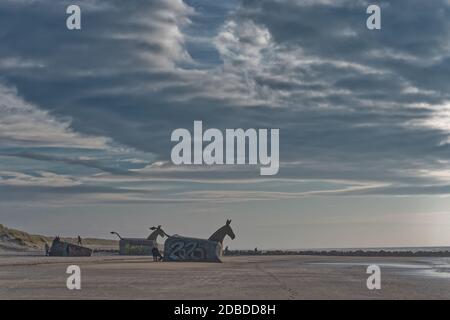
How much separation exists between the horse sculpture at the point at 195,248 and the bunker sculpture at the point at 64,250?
29465 millimetres

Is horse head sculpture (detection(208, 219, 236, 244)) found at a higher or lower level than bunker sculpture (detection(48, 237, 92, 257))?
higher

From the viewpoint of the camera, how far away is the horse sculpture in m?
59.2

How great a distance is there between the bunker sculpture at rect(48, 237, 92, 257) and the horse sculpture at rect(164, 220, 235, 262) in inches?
1160

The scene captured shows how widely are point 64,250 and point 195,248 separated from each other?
109ft

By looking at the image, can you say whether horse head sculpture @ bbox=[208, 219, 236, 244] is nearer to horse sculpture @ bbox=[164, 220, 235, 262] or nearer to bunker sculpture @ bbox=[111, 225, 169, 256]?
→ horse sculpture @ bbox=[164, 220, 235, 262]

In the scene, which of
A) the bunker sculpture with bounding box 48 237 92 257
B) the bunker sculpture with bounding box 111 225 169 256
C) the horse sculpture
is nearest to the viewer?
the horse sculpture

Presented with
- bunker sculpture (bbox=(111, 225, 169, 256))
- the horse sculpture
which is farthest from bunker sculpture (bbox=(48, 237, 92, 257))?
the horse sculpture

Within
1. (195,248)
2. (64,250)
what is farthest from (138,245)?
(195,248)

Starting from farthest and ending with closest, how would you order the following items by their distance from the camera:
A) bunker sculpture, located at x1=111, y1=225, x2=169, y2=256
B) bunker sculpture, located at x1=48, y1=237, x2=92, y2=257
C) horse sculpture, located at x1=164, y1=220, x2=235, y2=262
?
bunker sculpture, located at x1=111, y1=225, x2=169, y2=256, bunker sculpture, located at x1=48, y1=237, x2=92, y2=257, horse sculpture, located at x1=164, y1=220, x2=235, y2=262

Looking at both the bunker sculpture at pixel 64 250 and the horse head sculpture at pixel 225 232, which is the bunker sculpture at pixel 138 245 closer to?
the bunker sculpture at pixel 64 250
